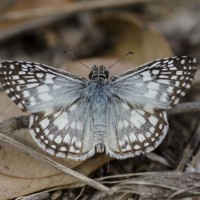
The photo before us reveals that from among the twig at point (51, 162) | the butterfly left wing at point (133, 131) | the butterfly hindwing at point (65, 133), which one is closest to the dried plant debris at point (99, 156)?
the twig at point (51, 162)

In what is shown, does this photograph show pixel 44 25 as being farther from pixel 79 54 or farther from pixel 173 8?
pixel 173 8

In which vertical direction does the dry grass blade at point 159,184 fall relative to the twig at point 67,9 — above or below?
below

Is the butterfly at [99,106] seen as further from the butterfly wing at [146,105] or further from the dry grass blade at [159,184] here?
the dry grass blade at [159,184]

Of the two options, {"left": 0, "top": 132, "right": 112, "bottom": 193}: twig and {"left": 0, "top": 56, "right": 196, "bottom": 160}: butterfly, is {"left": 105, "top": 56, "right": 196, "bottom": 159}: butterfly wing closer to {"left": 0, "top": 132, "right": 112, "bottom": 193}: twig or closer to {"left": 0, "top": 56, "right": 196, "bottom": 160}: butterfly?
{"left": 0, "top": 56, "right": 196, "bottom": 160}: butterfly

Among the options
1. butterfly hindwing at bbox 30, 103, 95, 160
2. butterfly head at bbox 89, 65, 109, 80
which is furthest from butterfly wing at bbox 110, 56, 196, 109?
butterfly hindwing at bbox 30, 103, 95, 160

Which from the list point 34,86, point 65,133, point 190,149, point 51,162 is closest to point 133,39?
point 190,149

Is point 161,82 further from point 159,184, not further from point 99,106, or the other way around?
point 159,184

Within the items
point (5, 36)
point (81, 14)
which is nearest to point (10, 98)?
point (5, 36)
